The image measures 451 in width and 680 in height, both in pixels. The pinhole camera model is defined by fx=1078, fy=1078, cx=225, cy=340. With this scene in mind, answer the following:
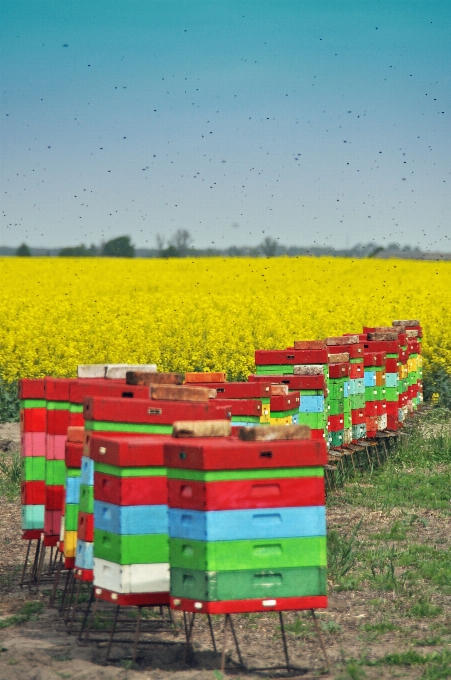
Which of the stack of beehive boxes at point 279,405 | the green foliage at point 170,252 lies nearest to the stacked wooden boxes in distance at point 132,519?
the stack of beehive boxes at point 279,405

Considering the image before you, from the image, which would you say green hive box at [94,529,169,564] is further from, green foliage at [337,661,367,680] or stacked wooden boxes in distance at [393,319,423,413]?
stacked wooden boxes in distance at [393,319,423,413]

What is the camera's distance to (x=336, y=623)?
712 centimetres

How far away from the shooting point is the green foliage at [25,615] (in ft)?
23.1

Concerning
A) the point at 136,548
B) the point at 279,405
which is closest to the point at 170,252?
the point at 279,405

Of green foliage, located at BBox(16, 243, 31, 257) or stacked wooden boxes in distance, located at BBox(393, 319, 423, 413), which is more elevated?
green foliage, located at BBox(16, 243, 31, 257)

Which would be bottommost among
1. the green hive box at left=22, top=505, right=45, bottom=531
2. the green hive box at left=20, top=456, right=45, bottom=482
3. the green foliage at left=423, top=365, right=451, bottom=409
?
the green foliage at left=423, top=365, right=451, bottom=409

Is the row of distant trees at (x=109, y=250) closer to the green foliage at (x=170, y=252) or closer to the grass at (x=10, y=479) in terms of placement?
the green foliage at (x=170, y=252)

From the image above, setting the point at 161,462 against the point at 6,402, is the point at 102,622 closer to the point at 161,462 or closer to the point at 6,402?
the point at 161,462

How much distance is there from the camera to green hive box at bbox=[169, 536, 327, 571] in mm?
5574

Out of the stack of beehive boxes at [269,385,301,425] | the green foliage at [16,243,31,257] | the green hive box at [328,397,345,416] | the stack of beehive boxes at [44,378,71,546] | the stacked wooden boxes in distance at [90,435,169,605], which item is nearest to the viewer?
the stacked wooden boxes in distance at [90,435,169,605]

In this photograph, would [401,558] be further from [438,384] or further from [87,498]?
[438,384]

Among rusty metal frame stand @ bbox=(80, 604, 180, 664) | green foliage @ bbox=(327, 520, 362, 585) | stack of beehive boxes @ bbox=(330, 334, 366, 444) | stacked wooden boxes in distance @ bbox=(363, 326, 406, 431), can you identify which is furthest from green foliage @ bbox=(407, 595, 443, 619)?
stacked wooden boxes in distance @ bbox=(363, 326, 406, 431)

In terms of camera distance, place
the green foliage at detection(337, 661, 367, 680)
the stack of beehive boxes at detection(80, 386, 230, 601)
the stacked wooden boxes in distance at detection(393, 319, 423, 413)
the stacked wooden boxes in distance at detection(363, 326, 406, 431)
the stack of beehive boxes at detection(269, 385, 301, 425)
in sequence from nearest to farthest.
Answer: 1. the green foliage at detection(337, 661, 367, 680)
2. the stack of beehive boxes at detection(80, 386, 230, 601)
3. the stack of beehive boxes at detection(269, 385, 301, 425)
4. the stacked wooden boxes in distance at detection(363, 326, 406, 431)
5. the stacked wooden boxes in distance at detection(393, 319, 423, 413)

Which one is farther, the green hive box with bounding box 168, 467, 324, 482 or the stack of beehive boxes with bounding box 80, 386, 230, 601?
the stack of beehive boxes with bounding box 80, 386, 230, 601
